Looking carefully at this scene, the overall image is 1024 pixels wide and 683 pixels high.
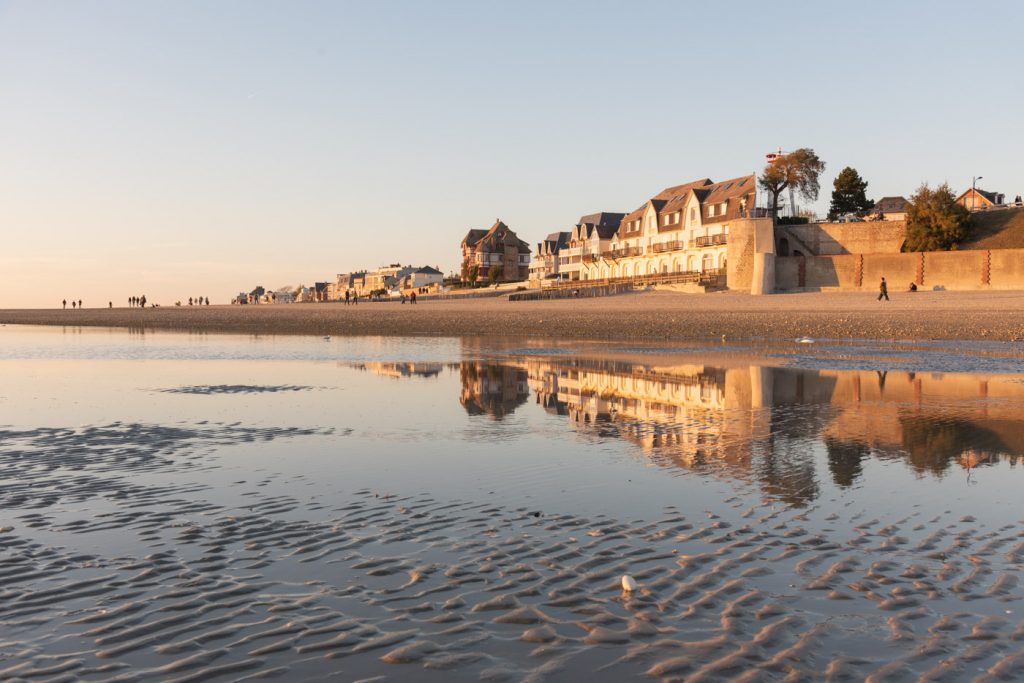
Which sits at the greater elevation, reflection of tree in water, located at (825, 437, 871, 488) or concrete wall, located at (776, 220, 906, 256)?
concrete wall, located at (776, 220, 906, 256)

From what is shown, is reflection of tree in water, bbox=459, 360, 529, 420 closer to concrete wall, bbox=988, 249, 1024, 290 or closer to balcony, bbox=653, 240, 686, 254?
concrete wall, bbox=988, 249, 1024, 290

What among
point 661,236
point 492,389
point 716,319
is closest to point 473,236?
point 661,236

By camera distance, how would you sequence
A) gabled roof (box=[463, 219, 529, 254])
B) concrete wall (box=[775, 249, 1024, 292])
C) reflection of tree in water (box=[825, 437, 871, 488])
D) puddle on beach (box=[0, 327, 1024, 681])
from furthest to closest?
1. gabled roof (box=[463, 219, 529, 254])
2. concrete wall (box=[775, 249, 1024, 292])
3. reflection of tree in water (box=[825, 437, 871, 488])
4. puddle on beach (box=[0, 327, 1024, 681])

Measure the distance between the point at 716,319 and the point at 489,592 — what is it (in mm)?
37642

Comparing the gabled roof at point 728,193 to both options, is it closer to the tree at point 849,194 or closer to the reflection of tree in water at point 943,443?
the tree at point 849,194

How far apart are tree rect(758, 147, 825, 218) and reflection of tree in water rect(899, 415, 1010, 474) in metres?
72.1

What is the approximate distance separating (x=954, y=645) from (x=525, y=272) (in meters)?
149

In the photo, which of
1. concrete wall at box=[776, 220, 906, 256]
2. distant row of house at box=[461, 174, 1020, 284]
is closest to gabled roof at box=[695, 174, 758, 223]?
distant row of house at box=[461, 174, 1020, 284]

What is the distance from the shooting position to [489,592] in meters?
5.57

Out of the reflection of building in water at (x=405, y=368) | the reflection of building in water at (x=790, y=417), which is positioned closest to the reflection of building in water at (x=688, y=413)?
the reflection of building in water at (x=790, y=417)

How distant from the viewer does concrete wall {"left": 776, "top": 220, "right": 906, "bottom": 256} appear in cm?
6994

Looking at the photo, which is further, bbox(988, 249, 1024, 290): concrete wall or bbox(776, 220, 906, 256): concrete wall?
bbox(776, 220, 906, 256): concrete wall

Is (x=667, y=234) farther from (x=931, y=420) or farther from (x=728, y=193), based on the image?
(x=931, y=420)

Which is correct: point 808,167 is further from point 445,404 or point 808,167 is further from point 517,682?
point 517,682
